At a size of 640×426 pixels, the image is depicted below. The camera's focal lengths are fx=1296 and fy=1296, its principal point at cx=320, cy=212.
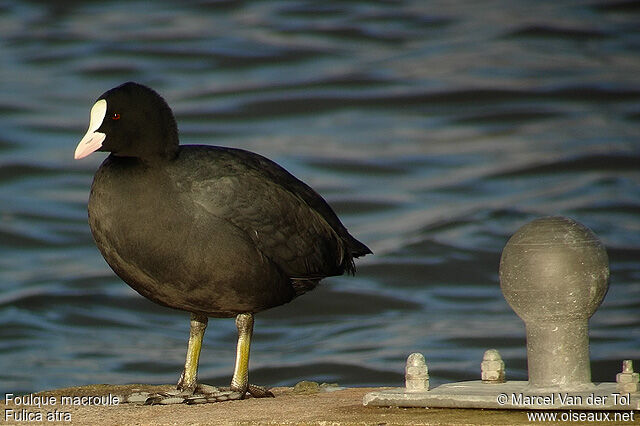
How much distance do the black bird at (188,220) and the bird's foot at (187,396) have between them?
0.08 feet

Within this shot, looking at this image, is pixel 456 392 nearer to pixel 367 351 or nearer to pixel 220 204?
pixel 220 204

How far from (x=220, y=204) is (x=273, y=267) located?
515 millimetres

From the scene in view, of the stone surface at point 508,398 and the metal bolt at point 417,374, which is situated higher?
the metal bolt at point 417,374

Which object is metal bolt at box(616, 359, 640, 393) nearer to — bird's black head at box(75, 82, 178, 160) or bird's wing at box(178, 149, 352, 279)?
bird's wing at box(178, 149, 352, 279)

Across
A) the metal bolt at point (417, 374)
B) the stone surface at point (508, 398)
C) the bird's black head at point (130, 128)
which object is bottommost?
the stone surface at point (508, 398)

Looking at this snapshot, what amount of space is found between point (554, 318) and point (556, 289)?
0.55 feet

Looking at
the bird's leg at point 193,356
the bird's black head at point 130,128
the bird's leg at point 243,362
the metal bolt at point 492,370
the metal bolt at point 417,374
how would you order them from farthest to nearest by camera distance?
the bird's leg at point 193,356, the bird's leg at point 243,362, the bird's black head at point 130,128, the metal bolt at point 492,370, the metal bolt at point 417,374

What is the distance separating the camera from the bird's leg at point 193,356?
715cm

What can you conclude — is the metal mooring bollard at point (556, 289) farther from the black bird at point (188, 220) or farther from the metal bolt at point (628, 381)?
the black bird at point (188, 220)

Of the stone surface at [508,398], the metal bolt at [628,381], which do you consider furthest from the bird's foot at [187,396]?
the metal bolt at [628,381]

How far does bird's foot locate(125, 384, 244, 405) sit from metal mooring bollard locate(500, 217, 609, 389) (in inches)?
67.1

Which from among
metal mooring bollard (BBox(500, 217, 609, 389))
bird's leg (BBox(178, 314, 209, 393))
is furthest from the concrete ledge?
bird's leg (BBox(178, 314, 209, 393))

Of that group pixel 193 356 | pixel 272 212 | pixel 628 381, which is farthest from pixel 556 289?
pixel 193 356

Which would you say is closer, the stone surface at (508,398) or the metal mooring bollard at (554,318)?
the stone surface at (508,398)
